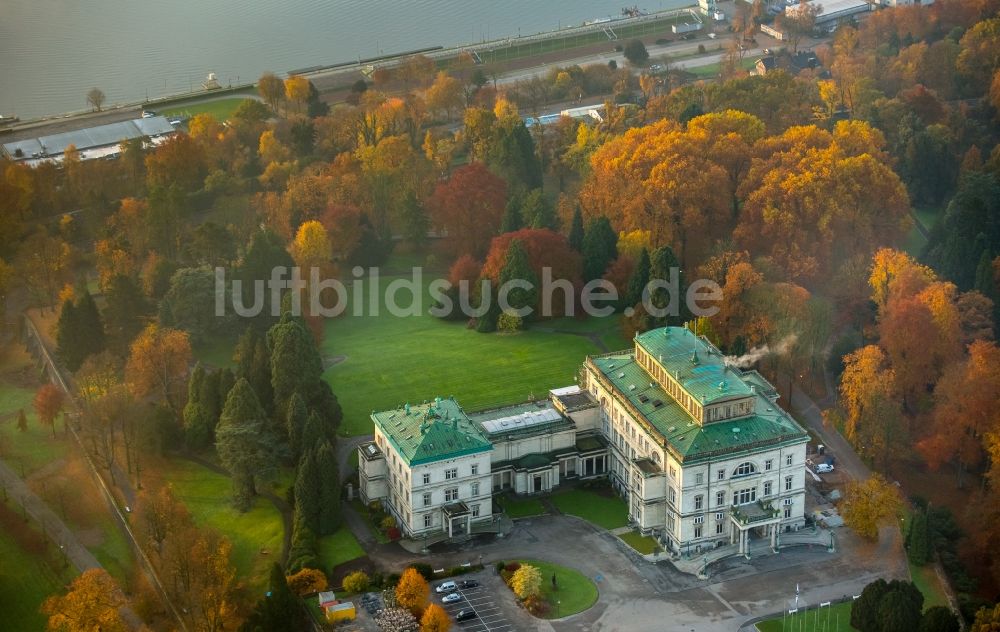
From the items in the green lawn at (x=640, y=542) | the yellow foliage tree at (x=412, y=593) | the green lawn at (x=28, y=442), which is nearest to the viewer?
the yellow foliage tree at (x=412, y=593)

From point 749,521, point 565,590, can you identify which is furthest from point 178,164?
point 749,521

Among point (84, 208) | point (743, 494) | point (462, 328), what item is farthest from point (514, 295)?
point (84, 208)

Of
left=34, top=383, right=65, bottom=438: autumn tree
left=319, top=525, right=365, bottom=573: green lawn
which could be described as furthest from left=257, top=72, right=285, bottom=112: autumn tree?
left=319, top=525, right=365, bottom=573: green lawn

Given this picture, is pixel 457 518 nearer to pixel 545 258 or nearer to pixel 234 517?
pixel 234 517

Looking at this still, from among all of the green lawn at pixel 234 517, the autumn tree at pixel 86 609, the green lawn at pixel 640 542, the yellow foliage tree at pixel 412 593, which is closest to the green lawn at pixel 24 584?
the autumn tree at pixel 86 609

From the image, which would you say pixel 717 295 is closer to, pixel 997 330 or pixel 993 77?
pixel 997 330

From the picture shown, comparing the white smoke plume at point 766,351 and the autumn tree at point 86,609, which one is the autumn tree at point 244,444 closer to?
the autumn tree at point 86,609
